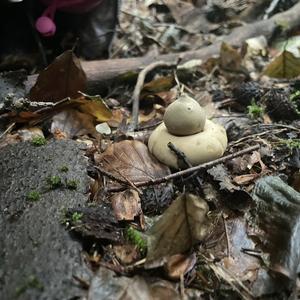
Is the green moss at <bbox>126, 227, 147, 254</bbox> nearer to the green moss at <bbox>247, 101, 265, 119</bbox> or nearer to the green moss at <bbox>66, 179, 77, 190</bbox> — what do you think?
the green moss at <bbox>66, 179, 77, 190</bbox>

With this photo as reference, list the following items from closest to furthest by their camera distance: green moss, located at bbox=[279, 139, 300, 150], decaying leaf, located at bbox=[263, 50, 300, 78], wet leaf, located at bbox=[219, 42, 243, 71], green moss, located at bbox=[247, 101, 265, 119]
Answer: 1. green moss, located at bbox=[279, 139, 300, 150]
2. green moss, located at bbox=[247, 101, 265, 119]
3. decaying leaf, located at bbox=[263, 50, 300, 78]
4. wet leaf, located at bbox=[219, 42, 243, 71]

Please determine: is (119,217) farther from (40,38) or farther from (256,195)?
(40,38)

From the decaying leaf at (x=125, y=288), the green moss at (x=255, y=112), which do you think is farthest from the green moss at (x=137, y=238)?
the green moss at (x=255, y=112)

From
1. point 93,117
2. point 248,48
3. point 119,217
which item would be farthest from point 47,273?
point 248,48

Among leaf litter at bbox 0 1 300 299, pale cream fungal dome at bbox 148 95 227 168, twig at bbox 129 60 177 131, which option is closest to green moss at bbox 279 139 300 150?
leaf litter at bbox 0 1 300 299

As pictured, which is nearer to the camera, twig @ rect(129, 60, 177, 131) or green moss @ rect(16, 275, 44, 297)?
green moss @ rect(16, 275, 44, 297)

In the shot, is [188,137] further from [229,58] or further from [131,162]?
[229,58]
